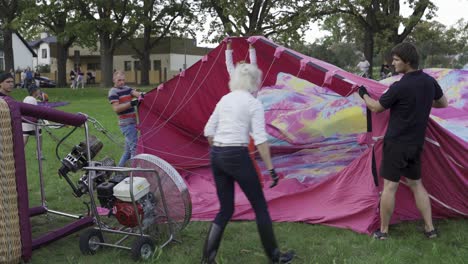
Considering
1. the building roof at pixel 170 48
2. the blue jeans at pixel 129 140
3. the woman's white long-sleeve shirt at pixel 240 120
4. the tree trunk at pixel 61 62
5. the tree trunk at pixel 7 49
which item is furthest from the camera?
the building roof at pixel 170 48

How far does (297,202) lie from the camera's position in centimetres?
534

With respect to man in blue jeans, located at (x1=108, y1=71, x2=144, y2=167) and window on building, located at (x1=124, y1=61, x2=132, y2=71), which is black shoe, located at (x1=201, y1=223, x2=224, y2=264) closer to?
man in blue jeans, located at (x1=108, y1=71, x2=144, y2=167)

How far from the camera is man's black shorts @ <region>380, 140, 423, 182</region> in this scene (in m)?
4.32

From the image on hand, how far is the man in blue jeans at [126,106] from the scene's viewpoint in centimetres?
661

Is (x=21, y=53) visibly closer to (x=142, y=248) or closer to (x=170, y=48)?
(x=170, y=48)

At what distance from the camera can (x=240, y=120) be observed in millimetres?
3654

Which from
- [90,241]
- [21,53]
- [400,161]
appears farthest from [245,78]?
[21,53]

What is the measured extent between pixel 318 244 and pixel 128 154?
3319 millimetres

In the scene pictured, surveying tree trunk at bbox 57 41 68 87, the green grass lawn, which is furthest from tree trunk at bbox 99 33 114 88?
the green grass lawn

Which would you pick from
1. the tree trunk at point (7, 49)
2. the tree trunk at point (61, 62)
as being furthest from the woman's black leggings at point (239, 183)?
the tree trunk at point (61, 62)

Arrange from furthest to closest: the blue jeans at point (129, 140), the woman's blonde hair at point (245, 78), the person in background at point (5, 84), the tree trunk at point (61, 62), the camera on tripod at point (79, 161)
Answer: the tree trunk at point (61, 62), the blue jeans at point (129, 140), the person in background at point (5, 84), the camera on tripod at point (79, 161), the woman's blonde hair at point (245, 78)

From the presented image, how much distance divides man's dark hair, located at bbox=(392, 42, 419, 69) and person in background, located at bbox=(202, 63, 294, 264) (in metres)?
1.36

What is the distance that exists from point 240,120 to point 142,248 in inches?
55.9

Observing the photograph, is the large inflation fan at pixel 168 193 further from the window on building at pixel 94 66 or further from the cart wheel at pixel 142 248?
the window on building at pixel 94 66
